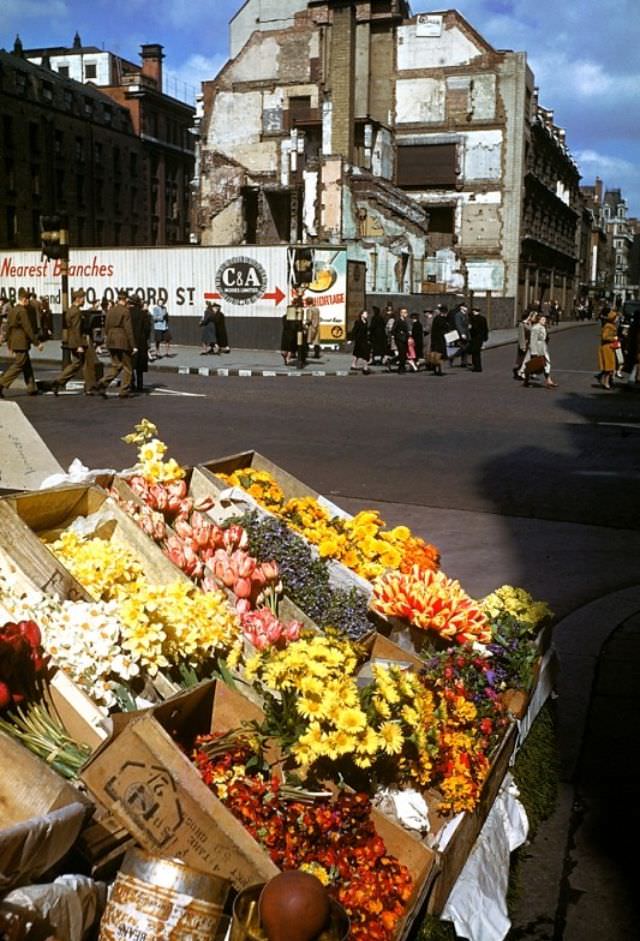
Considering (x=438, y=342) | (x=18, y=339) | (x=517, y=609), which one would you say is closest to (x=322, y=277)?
(x=438, y=342)

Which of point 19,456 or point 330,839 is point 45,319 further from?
point 330,839

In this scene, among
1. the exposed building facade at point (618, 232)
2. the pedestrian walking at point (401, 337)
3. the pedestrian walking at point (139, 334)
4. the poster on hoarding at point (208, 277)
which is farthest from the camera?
the exposed building facade at point (618, 232)

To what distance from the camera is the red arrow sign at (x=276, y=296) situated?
31031 mm

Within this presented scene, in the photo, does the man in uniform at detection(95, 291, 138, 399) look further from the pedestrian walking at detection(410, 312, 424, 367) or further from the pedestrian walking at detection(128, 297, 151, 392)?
the pedestrian walking at detection(410, 312, 424, 367)

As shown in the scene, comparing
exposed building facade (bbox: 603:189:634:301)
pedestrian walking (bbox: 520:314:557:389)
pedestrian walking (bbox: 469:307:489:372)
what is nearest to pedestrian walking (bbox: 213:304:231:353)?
pedestrian walking (bbox: 469:307:489:372)

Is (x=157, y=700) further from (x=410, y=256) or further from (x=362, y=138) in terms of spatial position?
(x=362, y=138)

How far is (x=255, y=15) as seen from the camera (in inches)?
1916

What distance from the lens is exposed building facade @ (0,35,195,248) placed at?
184ft

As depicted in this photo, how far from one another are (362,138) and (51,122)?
23705mm

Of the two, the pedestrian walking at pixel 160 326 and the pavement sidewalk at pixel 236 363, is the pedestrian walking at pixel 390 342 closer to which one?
the pavement sidewalk at pixel 236 363

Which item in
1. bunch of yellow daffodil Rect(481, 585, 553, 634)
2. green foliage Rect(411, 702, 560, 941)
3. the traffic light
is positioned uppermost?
the traffic light

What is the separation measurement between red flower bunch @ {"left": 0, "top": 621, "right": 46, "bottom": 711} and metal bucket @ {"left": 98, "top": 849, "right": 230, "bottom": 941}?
0.71m

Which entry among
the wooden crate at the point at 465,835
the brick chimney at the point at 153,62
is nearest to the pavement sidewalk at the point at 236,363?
the wooden crate at the point at 465,835

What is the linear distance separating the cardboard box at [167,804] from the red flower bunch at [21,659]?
42 cm
